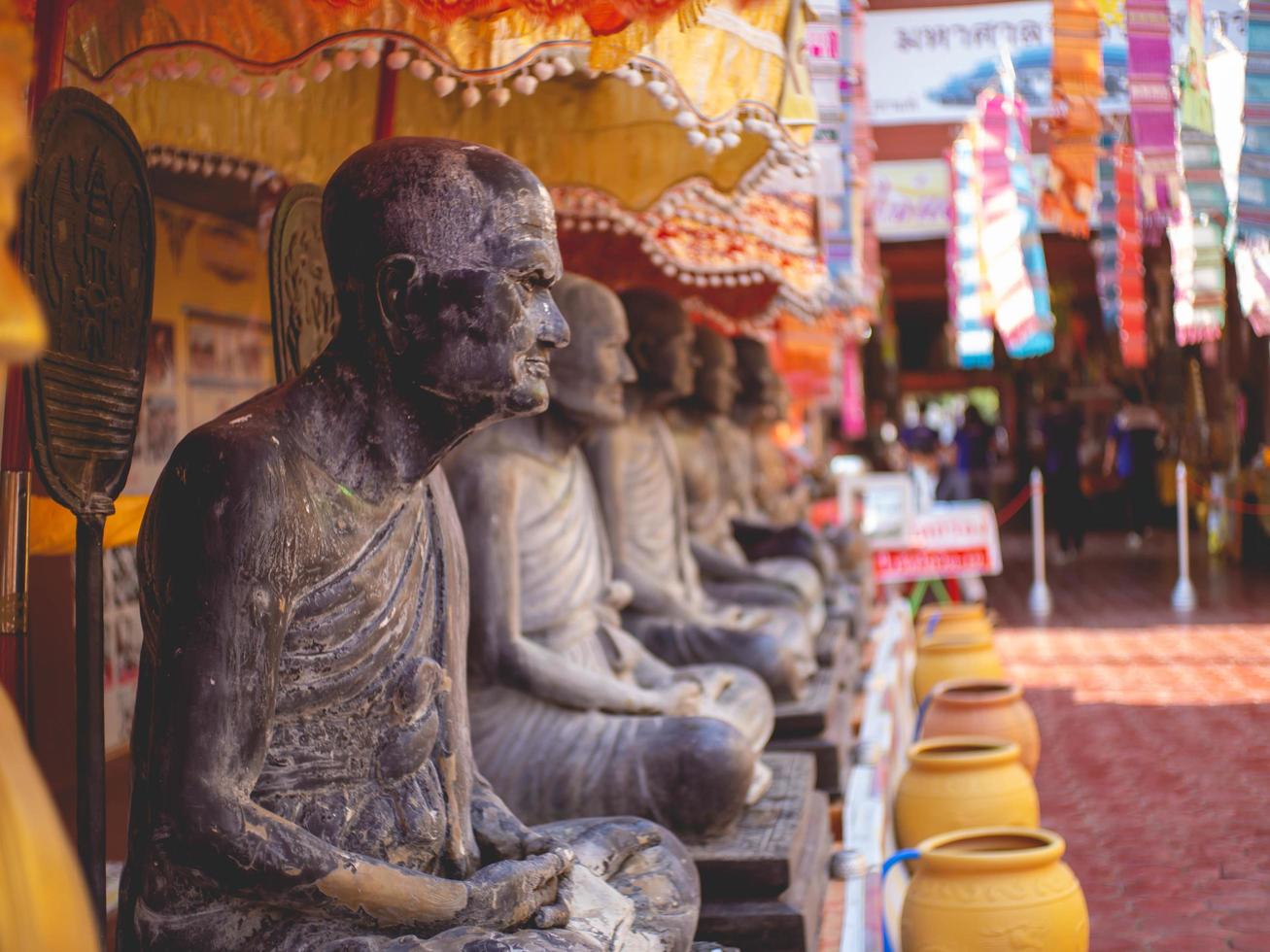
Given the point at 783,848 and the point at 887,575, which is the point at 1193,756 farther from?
the point at 783,848

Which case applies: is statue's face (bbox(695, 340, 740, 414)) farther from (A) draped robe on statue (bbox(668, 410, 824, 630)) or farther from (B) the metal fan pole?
(B) the metal fan pole

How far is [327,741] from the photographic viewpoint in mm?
2164

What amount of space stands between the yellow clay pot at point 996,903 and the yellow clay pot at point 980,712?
160 centimetres

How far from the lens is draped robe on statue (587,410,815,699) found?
14.3ft

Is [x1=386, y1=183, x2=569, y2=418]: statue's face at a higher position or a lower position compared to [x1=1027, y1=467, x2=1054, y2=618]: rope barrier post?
higher

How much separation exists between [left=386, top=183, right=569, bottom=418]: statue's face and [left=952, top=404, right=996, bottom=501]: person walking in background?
15372 millimetres

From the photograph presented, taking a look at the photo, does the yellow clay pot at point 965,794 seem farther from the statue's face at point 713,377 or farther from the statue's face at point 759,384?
the statue's face at point 759,384

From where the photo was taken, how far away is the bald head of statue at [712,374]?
5.89 metres

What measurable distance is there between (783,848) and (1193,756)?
380 cm

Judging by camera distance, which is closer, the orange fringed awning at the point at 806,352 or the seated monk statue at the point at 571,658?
the seated monk statue at the point at 571,658

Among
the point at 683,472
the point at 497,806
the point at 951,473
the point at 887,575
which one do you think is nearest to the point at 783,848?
the point at 497,806

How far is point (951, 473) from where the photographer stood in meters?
18.1

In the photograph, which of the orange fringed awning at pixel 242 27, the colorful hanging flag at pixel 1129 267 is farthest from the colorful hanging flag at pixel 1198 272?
the orange fringed awning at pixel 242 27

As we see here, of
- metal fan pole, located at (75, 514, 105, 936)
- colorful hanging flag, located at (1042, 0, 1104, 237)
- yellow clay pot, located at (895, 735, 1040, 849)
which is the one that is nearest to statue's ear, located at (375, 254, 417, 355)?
metal fan pole, located at (75, 514, 105, 936)
